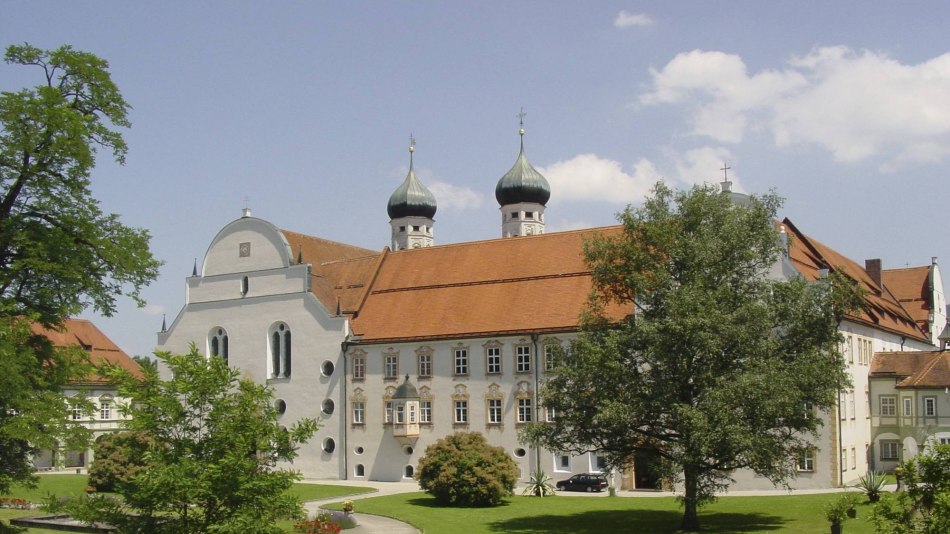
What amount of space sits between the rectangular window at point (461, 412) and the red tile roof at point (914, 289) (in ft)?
97.9

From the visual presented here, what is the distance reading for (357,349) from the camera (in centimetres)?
4791

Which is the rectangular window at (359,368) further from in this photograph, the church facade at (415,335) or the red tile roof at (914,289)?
the red tile roof at (914,289)

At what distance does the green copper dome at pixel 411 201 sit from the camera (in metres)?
76.2

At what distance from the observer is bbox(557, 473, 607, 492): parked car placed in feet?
131

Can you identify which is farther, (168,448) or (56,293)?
(56,293)

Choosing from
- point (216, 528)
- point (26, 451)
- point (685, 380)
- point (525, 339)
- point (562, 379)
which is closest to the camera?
point (216, 528)

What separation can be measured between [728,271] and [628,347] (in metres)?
3.57

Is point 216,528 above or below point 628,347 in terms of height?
below

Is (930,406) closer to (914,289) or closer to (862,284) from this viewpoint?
(862,284)

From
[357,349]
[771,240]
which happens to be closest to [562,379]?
[771,240]

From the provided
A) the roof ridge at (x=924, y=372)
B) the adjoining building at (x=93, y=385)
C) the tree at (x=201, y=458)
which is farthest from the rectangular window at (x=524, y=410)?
the tree at (x=201, y=458)

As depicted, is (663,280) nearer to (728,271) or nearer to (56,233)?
(728,271)

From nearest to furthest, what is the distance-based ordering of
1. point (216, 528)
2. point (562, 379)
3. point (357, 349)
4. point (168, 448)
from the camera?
point (216, 528) < point (168, 448) < point (562, 379) < point (357, 349)

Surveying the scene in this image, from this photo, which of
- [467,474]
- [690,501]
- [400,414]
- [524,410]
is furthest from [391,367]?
[690,501]
